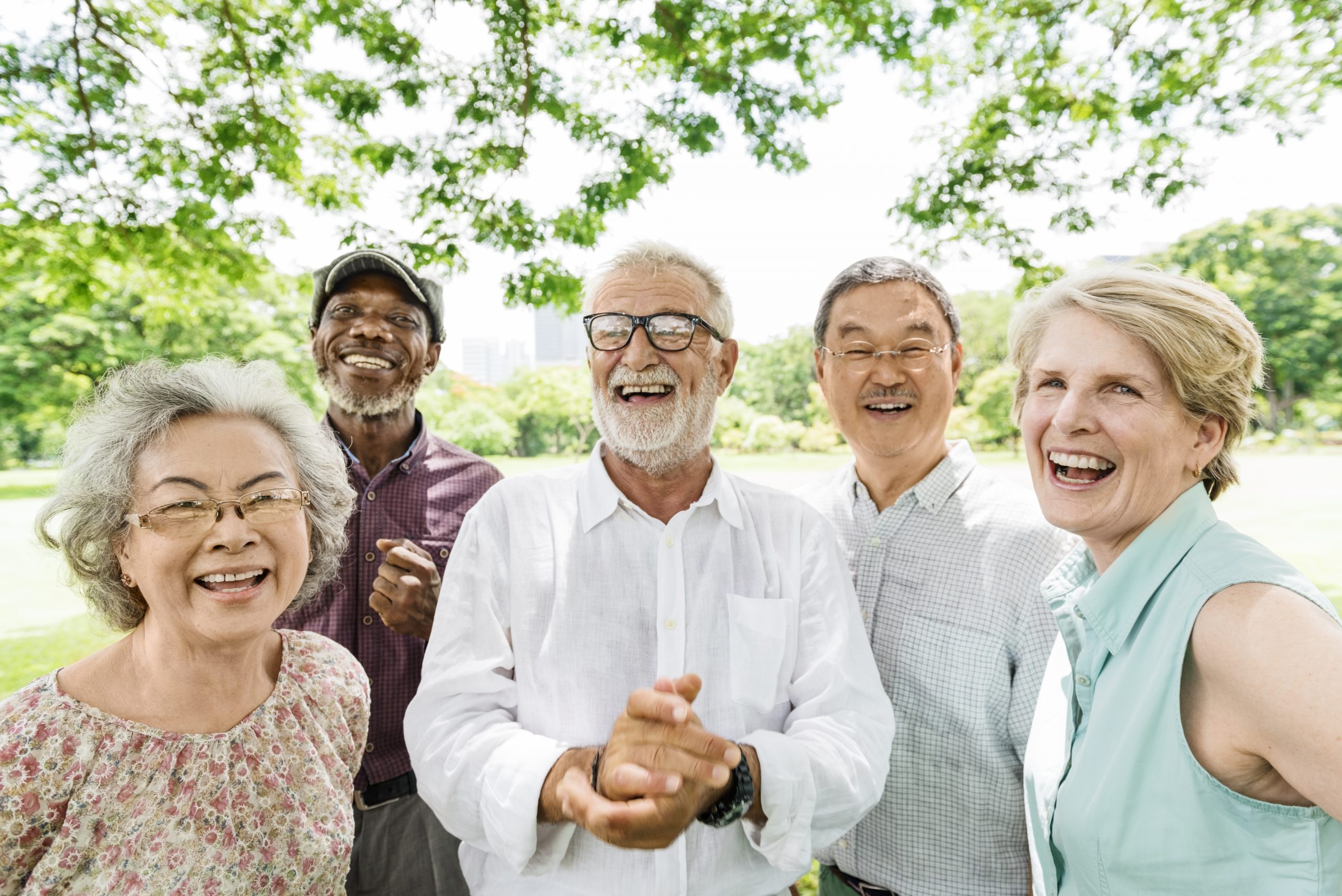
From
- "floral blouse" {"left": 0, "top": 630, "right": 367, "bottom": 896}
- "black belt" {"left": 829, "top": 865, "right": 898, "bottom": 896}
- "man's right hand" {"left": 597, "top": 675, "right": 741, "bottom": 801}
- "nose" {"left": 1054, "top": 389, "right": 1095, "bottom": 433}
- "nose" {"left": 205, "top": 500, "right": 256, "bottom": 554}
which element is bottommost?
"black belt" {"left": 829, "top": 865, "right": 898, "bottom": 896}

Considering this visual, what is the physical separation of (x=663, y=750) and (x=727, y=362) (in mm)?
1410

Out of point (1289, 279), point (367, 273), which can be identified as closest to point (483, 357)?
point (1289, 279)

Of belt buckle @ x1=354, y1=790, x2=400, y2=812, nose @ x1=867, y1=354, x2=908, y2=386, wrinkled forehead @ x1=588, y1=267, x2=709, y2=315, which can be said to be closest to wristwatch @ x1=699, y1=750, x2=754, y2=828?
wrinkled forehead @ x1=588, y1=267, x2=709, y2=315

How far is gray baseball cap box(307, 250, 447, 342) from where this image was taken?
319 centimetres

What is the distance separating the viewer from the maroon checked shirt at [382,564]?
2811 mm

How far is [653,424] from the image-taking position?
2348 mm

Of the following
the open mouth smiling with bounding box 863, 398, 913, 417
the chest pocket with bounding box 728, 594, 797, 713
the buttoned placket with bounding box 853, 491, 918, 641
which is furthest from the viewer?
the open mouth smiling with bounding box 863, 398, 913, 417

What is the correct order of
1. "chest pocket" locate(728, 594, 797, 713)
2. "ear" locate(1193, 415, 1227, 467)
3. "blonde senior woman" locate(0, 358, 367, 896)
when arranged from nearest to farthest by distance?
"blonde senior woman" locate(0, 358, 367, 896) < "ear" locate(1193, 415, 1227, 467) < "chest pocket" locate(728, 594, 797, 713)

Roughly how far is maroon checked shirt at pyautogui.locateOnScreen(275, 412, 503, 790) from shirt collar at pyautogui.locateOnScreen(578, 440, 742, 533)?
0.87 meters

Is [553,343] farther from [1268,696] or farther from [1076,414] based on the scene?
[1268,696]

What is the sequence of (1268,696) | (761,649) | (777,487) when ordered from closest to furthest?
(1268,696)
(761,649)
(777,487)

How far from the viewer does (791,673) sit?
6.89ft

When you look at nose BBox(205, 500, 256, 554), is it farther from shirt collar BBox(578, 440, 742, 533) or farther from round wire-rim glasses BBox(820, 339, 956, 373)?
round wire-rim glasses BBox(820, 339, 956, 373)

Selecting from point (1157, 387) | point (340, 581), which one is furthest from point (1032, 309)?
point (340, 581)
